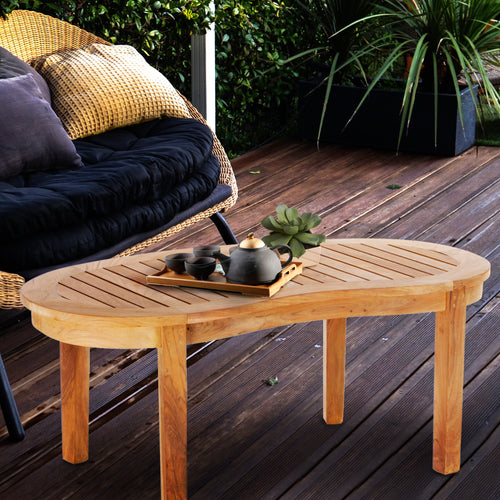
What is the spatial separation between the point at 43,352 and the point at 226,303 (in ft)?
3.31

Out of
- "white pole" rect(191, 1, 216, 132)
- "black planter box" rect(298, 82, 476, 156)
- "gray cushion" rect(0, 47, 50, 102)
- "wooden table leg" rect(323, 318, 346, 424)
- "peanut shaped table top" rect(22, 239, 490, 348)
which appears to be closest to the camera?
Result: "peanut shaped table top" rect(22, 239, 490, 348)

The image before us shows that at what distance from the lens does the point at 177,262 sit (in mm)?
1845

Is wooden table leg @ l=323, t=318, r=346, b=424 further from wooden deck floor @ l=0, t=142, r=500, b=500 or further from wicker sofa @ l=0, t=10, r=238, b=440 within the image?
A: wicker sofa @ l=0, t=10, r=238, b=440

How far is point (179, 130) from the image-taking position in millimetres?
3197

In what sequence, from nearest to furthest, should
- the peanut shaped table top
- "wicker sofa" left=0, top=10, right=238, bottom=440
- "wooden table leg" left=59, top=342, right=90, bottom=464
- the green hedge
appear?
the peanut shaped table top < "wooden table leg" left=59, top=342, right=90, bottom=464 < "wicker sofa" left=0, top=10, right=238, bottom=440 < the green hedge

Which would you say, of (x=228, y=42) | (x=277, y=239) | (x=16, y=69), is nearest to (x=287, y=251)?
(x=277, y=239)

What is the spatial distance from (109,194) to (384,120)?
8.75 ft

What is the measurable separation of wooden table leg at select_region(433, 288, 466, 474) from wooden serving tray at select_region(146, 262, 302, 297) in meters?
0.34

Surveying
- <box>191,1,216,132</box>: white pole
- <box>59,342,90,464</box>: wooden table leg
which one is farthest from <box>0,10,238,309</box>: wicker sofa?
<box>191,1,216,132</box>: white pole

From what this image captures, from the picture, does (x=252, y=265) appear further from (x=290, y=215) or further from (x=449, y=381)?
(x=449, y=381)

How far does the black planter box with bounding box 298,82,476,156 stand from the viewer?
4758 millimetres

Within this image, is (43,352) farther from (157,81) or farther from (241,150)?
(241,150)

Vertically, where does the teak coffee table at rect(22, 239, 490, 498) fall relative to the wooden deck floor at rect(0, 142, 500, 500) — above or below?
above

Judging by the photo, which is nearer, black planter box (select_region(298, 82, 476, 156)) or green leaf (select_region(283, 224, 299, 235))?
green leaf (select_region(283, 224, 299, 235))
